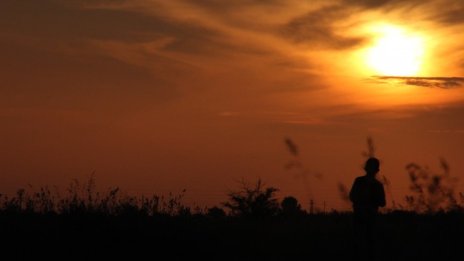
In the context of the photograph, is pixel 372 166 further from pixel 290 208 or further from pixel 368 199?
pixel 290 208

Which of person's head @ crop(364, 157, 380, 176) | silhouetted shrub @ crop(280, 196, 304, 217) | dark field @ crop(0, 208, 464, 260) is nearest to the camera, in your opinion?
person's head @ crop(364, 157, 380, 176)

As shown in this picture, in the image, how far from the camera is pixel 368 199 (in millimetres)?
13578

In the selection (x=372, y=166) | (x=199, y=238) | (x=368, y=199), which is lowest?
(x=199, y=238)

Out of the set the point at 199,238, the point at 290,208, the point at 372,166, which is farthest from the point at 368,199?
the point at 290,208

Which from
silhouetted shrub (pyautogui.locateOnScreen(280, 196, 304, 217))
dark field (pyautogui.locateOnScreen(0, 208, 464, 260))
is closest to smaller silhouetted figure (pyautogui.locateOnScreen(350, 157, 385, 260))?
dark field (pyautogui.locateOnScreen(0, 208, 464, 260))

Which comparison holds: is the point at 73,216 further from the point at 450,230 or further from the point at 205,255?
the point at 450,230

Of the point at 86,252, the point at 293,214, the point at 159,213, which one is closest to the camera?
the point at 86,252

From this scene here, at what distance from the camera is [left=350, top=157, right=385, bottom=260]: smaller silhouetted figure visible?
13547 millimetres

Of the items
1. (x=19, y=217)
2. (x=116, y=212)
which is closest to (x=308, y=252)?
(x=116, y=212)

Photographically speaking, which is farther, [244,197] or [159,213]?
[244,197]

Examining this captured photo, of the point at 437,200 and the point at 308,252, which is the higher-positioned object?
the point at 437,200

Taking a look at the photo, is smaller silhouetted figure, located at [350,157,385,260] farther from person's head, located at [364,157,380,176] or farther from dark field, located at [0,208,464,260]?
dark field, located at [0,208,464,260]

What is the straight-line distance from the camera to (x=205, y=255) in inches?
565

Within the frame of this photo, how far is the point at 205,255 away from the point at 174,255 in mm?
522
